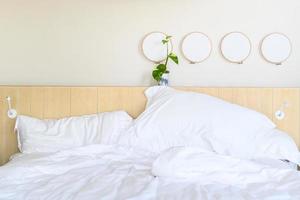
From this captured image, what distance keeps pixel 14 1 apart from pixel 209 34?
1651mm

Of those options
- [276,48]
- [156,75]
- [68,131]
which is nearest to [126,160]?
[68,131]

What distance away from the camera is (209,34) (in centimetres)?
257

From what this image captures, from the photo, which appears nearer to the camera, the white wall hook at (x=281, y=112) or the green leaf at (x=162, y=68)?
the white wall hook at (x=281, y=112)

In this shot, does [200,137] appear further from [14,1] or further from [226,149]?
[14,1]

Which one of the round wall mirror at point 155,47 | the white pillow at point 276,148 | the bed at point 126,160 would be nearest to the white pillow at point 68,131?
the bed at point 126,160

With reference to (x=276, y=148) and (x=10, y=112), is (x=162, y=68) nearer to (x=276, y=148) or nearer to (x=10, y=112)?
(x=276, y=148)

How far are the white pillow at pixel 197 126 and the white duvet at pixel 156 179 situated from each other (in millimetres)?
348

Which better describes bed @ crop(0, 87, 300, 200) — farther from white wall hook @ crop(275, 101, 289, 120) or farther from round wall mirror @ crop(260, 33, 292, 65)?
round wall mirror @ crop(260, 33, 292, 65)

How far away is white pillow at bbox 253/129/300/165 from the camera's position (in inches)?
77.3

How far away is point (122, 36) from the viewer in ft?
8.59

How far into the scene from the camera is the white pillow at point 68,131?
2.17 metres

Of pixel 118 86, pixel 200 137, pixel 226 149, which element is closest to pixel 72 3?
pixel 118 86

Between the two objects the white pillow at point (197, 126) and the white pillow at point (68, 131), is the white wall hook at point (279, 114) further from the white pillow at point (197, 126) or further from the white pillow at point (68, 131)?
the white pillow at point (68, 131)

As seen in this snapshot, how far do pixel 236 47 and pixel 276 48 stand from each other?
31 centimetres
